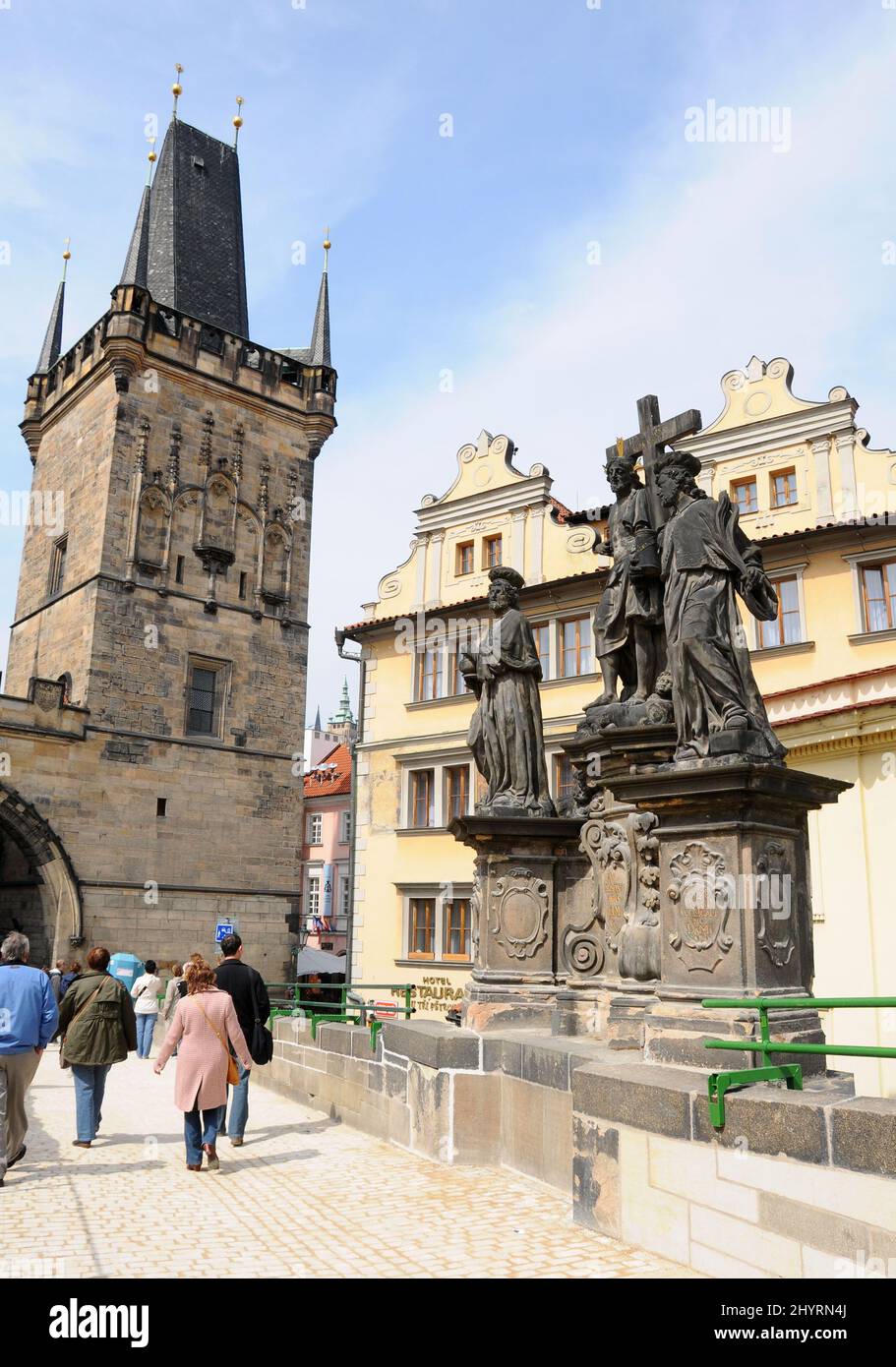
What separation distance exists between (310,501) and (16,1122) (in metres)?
25.4

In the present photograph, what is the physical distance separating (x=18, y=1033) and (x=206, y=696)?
847 inches

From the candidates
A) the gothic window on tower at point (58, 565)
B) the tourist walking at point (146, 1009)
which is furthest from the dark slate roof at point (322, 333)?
the tourist walking at point (146, 1009)

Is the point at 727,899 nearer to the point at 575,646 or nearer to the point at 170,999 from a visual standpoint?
the point at 170,999

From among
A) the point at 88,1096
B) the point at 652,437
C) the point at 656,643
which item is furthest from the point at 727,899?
the point at 88,1096

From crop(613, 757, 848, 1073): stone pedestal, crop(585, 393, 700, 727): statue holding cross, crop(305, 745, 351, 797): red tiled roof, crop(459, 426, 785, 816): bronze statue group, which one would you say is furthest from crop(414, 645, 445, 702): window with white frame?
crop(305, 745, 351, 797): red tiled roof

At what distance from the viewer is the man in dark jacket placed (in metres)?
7.48

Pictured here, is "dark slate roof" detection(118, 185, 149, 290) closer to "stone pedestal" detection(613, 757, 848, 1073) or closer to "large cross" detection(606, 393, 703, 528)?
"large cross" detection(606, 393, 703, 528)

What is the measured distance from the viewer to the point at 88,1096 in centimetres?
729

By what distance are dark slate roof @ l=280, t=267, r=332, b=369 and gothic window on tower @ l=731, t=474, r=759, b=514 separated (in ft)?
56.7

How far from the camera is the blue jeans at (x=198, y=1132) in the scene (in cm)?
649

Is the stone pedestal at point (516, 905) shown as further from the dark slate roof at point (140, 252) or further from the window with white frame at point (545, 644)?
the dark slate roof at point (140, 252)

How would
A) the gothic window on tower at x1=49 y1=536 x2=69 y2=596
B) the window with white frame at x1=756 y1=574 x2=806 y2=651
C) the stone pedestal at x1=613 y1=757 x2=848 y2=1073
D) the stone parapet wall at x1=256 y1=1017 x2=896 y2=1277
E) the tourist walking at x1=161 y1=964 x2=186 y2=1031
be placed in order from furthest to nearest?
1. the gothic window on tower at x1=49 y1=536 x2=69 y2=596
2. the window with white frame at x1=756 y1=574 x2=806 y2=651
3. the tourist walking at x1=161 y1=964 x2=186 y2=1031
4. the stone pedestal at x1=613 y1=757 x2=848 y2=1073
5. the stone parapet wall at x1=256 y1=1017 x2=896 y2=1277
